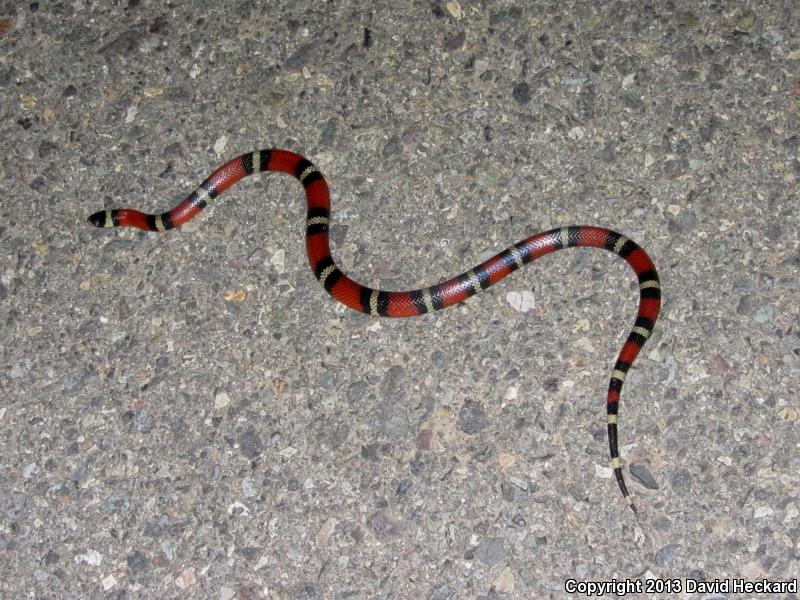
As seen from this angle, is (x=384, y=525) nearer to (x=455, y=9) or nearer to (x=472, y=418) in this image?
(x=472, y=418)

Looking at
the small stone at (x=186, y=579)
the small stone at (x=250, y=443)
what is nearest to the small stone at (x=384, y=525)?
the small stone at (x=250, y=443)

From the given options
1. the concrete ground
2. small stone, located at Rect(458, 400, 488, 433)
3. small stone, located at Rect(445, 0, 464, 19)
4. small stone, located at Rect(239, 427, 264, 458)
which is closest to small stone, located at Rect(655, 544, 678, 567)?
the concrete ground

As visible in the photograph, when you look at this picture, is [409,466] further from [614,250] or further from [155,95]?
[155,95]

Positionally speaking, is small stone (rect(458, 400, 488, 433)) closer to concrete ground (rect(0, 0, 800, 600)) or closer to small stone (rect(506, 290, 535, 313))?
concrete ground (rect(0, 0, 800, 600))

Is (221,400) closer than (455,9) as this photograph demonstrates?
Yes

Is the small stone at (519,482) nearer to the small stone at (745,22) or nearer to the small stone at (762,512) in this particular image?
the small stone at (762,512)

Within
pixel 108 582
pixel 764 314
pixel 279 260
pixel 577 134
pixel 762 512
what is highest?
pixel 577 134

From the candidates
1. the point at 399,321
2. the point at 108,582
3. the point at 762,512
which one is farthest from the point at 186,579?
the point at 762,512
